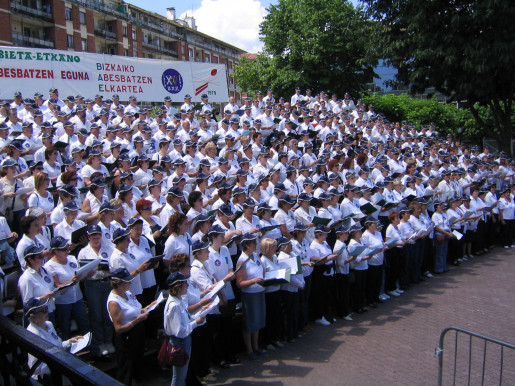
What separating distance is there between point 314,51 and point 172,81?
1769 cm

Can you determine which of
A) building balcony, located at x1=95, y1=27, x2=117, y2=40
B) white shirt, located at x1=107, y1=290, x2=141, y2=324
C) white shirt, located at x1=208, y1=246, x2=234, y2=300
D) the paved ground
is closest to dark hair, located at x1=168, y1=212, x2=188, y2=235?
white shirt, located at x1=208, y1=246, x2=234, y2=300

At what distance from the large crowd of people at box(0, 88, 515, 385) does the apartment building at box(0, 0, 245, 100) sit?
34.8m

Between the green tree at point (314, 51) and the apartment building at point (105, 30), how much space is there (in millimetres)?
22708

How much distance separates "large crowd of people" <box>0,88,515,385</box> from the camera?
5738 millimetres

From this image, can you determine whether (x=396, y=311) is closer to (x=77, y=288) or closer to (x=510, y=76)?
(x=77, y=288)

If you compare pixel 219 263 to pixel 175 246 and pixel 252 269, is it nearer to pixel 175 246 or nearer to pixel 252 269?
pixel 252 269

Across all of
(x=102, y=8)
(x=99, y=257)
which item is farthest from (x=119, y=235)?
(x=102, y=8)

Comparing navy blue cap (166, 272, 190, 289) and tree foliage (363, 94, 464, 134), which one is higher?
tree foliage (363, 94, 464, 134)

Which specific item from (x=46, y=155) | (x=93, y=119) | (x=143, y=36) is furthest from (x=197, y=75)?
(x=143, y=36)

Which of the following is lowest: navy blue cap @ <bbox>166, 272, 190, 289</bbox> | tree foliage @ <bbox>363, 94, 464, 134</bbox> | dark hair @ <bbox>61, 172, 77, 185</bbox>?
navy blue cap @ <bbox>166, 272, 190, 289</bbox>

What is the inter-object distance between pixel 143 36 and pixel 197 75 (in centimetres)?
4760

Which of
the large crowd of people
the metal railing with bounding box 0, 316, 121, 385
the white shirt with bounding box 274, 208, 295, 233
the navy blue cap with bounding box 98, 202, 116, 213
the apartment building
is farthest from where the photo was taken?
the apartment building

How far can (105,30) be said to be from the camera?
55.1 meters

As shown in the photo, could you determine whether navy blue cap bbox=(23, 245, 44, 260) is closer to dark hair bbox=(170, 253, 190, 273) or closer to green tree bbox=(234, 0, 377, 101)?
dark hair bbox=(170, 253, 190, 273)
